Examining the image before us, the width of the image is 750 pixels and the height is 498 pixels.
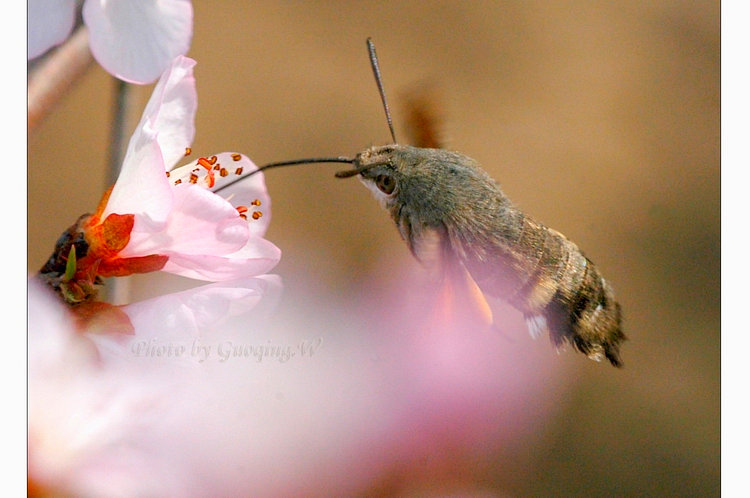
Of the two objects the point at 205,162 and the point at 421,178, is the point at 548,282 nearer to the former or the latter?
the point at 421,178

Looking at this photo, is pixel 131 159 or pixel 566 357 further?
pixel 566 357

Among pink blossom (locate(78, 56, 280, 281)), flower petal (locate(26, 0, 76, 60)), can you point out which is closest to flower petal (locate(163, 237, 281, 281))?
pink blossom (locate(78, 56, 280, 281))

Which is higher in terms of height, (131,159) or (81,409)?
(131,159)

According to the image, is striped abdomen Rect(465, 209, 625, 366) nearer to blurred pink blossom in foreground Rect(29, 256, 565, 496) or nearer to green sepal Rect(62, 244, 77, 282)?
blurred pink blossom in foreground Rect(29, 256, 565, 496)

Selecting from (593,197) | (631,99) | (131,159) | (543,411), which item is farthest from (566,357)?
(131,159)

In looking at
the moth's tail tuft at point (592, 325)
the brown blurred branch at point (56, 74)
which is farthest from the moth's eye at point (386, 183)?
the brown blurred branch at point (56, 74)

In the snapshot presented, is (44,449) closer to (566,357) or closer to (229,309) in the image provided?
(229,309)

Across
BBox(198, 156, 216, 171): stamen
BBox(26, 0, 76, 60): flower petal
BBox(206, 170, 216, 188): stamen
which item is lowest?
BBox(206, 170, 216, 188): stamen
